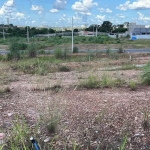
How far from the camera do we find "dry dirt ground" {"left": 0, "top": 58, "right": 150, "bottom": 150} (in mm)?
3520

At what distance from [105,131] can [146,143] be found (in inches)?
22.0

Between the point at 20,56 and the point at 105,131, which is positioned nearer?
the point at 105,131

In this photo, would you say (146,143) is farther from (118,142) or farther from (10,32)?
(10,32)

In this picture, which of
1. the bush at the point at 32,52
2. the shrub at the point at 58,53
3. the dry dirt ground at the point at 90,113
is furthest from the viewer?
the bush at the point at 32,52

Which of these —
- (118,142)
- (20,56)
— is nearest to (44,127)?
(118,142)

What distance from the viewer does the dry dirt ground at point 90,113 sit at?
3.52m

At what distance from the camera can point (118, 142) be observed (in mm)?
3436

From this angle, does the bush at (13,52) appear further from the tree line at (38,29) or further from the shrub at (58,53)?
the tree line at (38,29)

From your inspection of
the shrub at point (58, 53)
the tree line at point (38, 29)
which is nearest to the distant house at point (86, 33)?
the tree line at point (38, 29)

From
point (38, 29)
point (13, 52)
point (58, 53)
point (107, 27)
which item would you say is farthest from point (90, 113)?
point (107, 27)

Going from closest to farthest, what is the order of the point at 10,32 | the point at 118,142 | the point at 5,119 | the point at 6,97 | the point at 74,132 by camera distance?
the point at 118,142, the point at 74,132, the point at 5,119, the point at 6,97, the point at 10,32

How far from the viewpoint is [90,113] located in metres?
4.45

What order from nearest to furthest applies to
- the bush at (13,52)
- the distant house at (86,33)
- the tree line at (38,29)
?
the bush at (13,52)
the tree line at (38,29)
the distant house at (86,33)

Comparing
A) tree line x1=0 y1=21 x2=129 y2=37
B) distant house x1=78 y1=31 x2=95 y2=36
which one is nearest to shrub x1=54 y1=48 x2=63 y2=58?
tree line x1=0 y1=21 x2=129 y2=37
